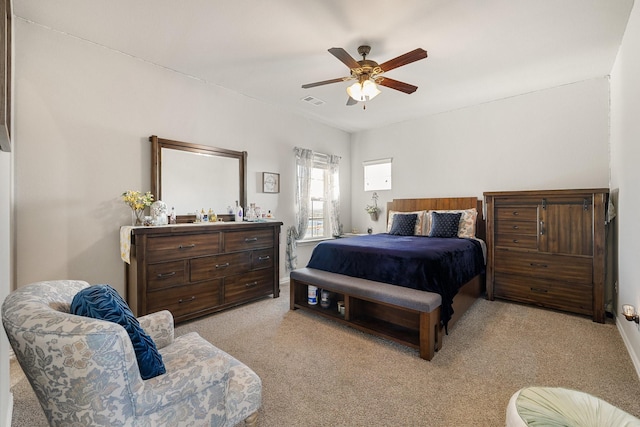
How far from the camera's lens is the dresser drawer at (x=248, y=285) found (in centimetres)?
339

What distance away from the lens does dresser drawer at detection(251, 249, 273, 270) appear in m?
3.64

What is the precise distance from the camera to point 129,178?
9.91ft

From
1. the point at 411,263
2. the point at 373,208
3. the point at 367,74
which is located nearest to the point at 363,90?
the point at 367,74

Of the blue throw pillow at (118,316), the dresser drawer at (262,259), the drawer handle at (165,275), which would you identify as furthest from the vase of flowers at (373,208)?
the blue throw pillow at (118,316)

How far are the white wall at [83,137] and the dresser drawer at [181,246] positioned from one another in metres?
0.49

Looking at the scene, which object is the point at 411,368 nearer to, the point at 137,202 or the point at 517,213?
the point at 517,213

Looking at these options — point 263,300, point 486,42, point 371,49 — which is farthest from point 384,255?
point 486,42

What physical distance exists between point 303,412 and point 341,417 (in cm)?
23

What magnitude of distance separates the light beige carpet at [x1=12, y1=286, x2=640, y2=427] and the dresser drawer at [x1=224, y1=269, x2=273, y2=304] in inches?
11.9

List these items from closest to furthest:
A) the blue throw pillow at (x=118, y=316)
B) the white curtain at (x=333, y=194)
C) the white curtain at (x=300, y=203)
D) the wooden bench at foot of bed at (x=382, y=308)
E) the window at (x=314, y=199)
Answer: the blue throw pillow at (x=118, y=316)
the wooden bench at foot of bed at (x=382, y=308)
the white curtain at (x=300, y=203)
the window at (x=314, y=199)
the white curtain at (x=333, y=194)

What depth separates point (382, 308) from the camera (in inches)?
113

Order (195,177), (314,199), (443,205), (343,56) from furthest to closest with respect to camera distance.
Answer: (314,199) < (443,205) < (195,177) < (343,56)

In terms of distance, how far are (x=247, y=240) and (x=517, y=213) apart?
344 centimetres

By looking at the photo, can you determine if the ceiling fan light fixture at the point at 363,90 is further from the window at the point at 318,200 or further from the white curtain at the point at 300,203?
the window at the point at 318,200
